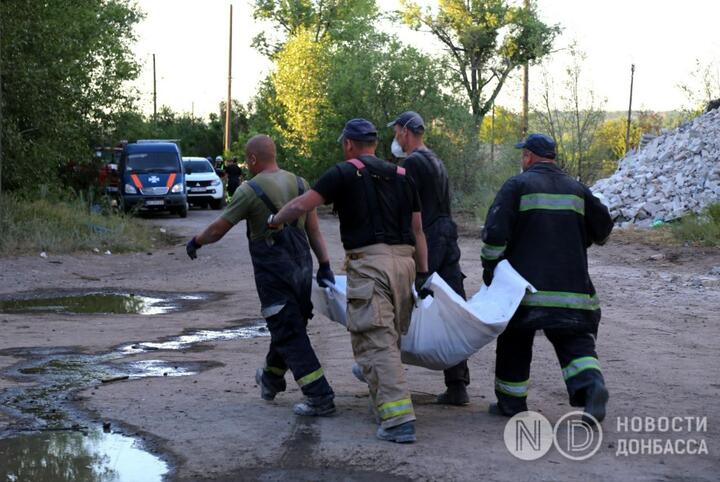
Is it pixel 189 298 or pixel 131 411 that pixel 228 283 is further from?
pixel 131 411

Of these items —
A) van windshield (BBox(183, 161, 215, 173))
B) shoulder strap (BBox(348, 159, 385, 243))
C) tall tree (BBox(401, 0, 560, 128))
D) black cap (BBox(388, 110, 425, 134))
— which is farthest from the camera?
tall tree (BBox(401, 0, 560, 128))

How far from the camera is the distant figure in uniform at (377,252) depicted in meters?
6.14

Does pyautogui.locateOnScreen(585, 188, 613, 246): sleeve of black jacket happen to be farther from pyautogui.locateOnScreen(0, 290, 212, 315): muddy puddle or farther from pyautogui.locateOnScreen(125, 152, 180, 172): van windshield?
pyautogui.locateOnScreen(125, 152, 180, 172): van windshield

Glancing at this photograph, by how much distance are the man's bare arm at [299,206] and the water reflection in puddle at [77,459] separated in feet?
5.09

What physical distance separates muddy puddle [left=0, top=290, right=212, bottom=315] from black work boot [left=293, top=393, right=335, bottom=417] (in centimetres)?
643

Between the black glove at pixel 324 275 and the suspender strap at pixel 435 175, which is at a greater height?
the suspender strap at pixel 435 175

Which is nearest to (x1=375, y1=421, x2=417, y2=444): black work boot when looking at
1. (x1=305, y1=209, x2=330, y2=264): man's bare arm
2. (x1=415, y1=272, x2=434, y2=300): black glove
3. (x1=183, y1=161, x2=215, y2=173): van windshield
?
(x1=415, y1=272, x2=434, y2=300): black glove

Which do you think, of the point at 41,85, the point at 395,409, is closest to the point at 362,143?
the point at 395,409

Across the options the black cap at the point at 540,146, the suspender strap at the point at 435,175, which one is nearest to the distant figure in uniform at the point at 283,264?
the suspender strap at the point at 435,175

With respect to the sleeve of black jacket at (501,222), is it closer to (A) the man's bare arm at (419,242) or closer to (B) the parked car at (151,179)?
(A) the man's bare arm at (419,242)

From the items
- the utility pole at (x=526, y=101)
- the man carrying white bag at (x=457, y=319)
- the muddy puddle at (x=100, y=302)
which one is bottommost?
the muddy puddle at (x=100, y=302)

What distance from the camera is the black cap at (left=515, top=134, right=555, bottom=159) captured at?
6.74 meters

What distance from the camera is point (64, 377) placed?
27.2 ft

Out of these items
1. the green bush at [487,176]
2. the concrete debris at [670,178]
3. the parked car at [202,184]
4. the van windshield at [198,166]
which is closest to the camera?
the concrete debris at [670,178]
